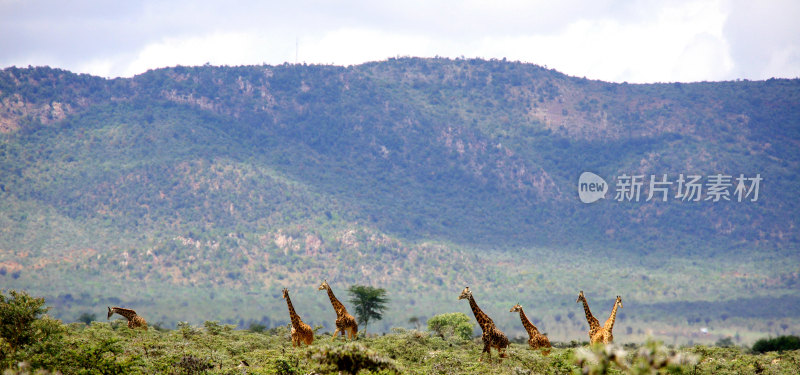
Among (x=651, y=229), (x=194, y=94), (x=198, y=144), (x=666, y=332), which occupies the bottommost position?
(x=666, y=332)

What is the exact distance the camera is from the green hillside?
11500 cm

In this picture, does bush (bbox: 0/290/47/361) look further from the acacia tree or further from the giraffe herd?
the acacia tree

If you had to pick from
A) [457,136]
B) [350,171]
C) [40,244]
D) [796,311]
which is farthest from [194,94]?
[796,311]

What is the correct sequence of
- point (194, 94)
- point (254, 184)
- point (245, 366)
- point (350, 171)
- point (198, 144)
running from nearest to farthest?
point (245, 366) < point (254, 184) < point (198, 144) < point (350, 171) < point (194, 94)

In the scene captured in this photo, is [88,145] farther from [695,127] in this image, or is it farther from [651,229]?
[695,127]

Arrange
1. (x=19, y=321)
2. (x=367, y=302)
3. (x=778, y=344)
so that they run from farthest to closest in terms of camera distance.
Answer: (x=778, y=344) < (x=367, y=302) < (x=19, y=321)

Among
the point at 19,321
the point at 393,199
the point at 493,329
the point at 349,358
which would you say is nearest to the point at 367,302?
the point at 493,329

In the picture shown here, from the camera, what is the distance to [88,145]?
146750 millimetres

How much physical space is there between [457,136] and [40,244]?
92.9 m

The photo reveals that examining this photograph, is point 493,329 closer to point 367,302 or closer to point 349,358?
point 349,358

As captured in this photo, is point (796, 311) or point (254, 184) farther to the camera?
point (254, 184)

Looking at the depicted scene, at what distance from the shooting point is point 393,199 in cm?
15700

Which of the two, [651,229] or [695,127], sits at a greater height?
[695,127]

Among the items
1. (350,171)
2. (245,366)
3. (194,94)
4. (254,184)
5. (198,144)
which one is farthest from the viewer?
(194,94)
